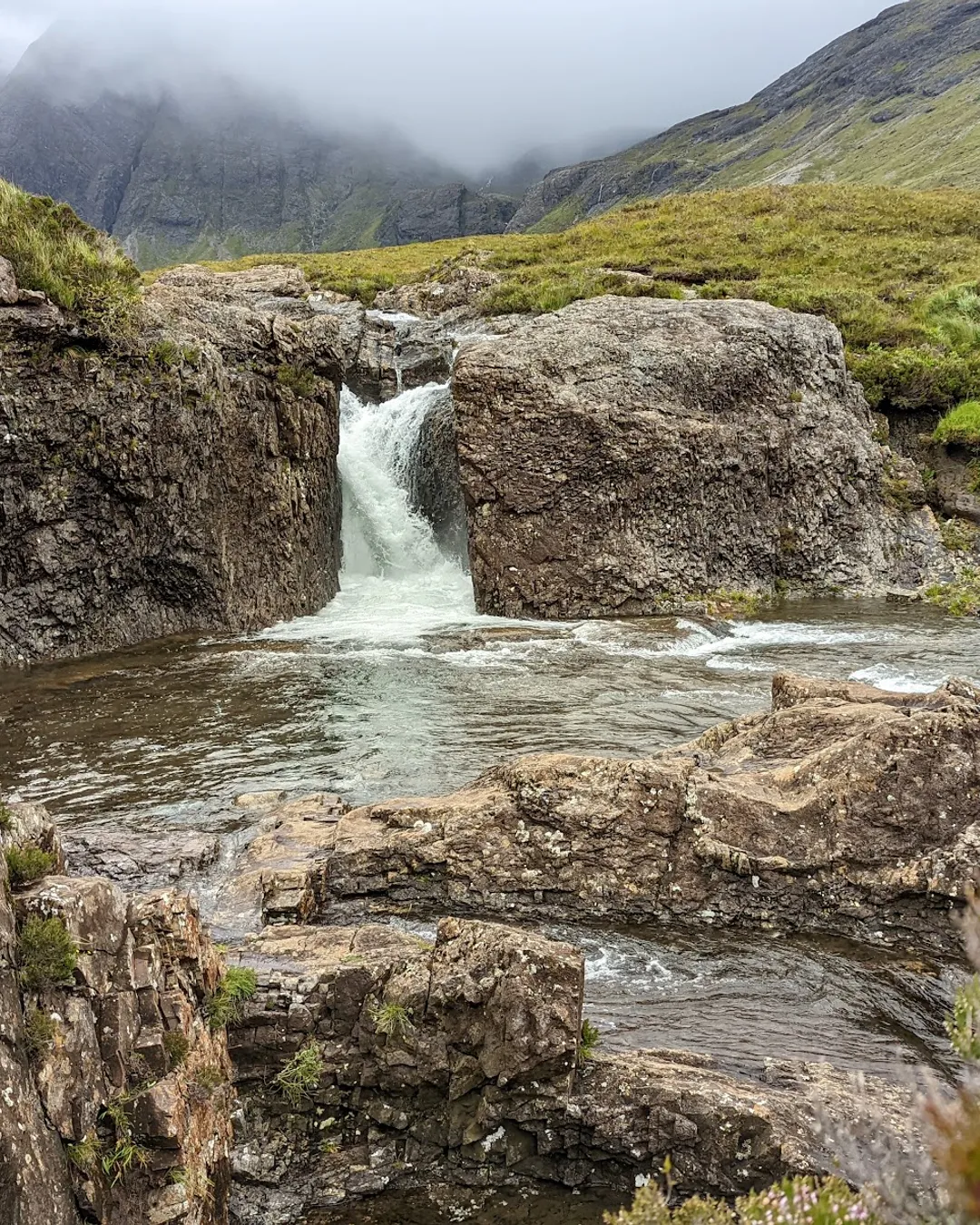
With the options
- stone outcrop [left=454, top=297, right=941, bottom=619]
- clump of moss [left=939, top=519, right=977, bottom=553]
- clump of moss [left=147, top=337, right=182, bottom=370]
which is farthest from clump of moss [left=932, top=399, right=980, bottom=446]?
clump of moss [left=147, top=337, right=182, bottom=370]

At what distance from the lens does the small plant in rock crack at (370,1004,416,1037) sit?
5449 millimetres

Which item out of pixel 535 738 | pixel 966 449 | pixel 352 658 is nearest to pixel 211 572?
pixel 352 658

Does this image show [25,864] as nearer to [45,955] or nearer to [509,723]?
[45,955]

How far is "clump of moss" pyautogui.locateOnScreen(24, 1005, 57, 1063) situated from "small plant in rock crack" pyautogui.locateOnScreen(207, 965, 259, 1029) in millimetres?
1309

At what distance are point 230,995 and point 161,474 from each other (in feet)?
51.9

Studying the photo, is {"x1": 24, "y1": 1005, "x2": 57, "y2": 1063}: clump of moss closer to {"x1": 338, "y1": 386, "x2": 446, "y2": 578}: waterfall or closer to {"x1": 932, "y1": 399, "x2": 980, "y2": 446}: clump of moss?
{"x1": 338, "y1": 386, "x2": 446, "y2": 578}: waterfall

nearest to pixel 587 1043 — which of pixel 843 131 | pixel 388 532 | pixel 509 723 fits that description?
pixel 509 723

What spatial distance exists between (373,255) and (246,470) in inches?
1705

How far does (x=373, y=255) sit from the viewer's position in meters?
59.2

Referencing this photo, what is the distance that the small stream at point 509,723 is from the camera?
6.38 metres

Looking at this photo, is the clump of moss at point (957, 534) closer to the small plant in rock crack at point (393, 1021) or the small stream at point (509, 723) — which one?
the small stream at point (509, 723)

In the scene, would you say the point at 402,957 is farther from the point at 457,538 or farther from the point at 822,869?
the point at 457,538

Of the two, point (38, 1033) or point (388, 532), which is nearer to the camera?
point (38, 1033)

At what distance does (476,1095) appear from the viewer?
5.35 metres
